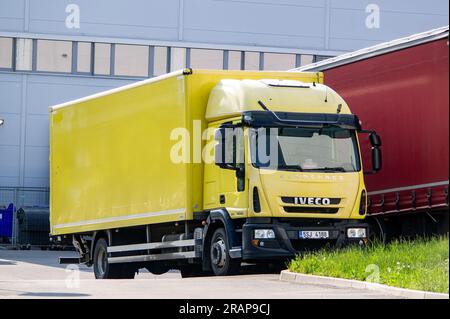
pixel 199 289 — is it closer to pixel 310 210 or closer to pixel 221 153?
pixel 221 153

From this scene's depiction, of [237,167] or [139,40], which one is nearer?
[237,167]

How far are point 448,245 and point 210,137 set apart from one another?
10017 millimetres

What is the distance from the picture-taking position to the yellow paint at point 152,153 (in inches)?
792

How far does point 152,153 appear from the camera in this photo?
857 inches

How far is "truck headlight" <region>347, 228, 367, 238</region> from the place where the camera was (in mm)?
20422

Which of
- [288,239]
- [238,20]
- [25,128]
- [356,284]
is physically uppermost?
[238,20]

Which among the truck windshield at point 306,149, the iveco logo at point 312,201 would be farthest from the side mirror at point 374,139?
the iveco logo at point 312,201

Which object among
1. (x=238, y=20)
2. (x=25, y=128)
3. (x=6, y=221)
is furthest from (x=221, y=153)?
(x=238, y=20)

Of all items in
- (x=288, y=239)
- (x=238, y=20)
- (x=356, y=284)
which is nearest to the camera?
(x=356, y=284)

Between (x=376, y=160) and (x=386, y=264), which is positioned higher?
(x=376, y=160)

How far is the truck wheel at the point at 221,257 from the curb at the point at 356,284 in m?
0.86

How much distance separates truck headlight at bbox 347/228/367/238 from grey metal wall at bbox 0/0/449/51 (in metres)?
30.2

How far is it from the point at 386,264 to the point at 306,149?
2.95 metres

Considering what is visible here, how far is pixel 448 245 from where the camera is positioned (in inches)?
421
